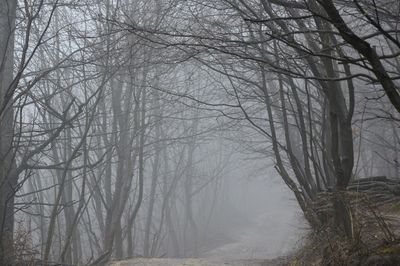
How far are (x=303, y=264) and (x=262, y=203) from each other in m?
49.0

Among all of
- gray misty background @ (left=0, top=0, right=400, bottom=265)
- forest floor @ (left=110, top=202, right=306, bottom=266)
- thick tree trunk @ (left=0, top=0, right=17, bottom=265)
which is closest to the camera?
gray misty background @ (left=0, top=0, right=400, bottom=265)

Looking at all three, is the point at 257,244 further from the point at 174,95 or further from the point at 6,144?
the point at 6,144

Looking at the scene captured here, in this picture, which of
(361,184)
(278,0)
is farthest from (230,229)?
(278,0)

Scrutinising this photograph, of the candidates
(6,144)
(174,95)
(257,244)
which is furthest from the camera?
(257,244)

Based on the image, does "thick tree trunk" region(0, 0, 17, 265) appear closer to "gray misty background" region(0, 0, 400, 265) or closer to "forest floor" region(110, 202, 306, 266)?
"gray misty background" region(0, 0, 400, 265)

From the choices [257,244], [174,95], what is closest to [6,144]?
[174,95]

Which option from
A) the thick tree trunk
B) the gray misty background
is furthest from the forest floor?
the thick tree trunk

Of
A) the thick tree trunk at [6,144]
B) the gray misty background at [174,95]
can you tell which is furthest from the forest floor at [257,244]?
the thick tree trunk at [6,144]

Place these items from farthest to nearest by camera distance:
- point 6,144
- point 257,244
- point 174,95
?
point 257,244 → point 174,95 → point 6,144

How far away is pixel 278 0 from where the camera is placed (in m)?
5.49

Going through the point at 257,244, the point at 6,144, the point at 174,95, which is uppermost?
the point at 174,95

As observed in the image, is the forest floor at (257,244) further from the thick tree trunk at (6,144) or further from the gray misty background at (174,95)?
the thick tree trunk at (6,144)

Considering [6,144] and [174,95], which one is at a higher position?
[174,95]

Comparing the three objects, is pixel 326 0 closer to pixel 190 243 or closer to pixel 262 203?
pixel 190 243
